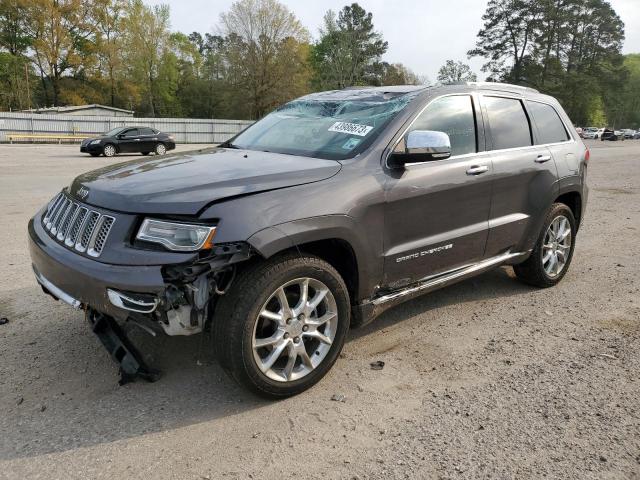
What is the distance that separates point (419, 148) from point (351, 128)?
562mm

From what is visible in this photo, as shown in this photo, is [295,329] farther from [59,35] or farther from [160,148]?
[59,35]

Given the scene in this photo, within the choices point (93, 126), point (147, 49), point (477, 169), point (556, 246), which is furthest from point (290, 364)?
point (147, 49)

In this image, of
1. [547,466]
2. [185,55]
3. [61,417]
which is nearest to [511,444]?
[547,466]

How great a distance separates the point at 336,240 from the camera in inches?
124

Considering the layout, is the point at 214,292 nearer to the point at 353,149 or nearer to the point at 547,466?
the point at 353,149

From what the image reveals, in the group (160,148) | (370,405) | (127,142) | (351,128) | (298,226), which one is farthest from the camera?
(160,148)

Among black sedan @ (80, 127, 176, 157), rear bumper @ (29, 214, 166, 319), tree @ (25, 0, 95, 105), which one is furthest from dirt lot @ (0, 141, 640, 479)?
tree @ (25, 0, 95, 105)

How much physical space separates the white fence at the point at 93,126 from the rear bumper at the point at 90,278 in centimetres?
3049

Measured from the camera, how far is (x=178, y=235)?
268cm

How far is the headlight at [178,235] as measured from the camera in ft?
8.68

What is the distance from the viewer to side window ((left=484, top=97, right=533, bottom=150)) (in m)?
4.26

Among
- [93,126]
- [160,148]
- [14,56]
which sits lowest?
[160,148]

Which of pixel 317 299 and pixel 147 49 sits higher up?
pixel 147 49

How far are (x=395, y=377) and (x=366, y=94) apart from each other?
2.23 meters
